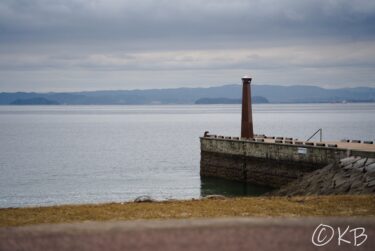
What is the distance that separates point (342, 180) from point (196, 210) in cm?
1559

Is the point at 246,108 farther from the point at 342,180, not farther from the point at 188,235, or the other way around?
the point at 188,235

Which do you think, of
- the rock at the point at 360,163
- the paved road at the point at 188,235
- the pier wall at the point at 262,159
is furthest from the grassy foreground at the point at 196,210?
the pier wall at the point at 262,159

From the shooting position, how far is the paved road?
33.5 feet

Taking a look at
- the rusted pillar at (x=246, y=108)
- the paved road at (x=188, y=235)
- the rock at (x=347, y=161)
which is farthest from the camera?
the rusted pillar at (x=246, y=108)

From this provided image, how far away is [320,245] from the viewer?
10.3 meters

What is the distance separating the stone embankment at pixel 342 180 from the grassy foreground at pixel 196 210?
32.3 feet

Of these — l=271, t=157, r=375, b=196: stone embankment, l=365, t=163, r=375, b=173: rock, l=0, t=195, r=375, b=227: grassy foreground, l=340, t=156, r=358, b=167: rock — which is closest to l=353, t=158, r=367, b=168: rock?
l=271, t=157, r=375, b=196: stone embankment

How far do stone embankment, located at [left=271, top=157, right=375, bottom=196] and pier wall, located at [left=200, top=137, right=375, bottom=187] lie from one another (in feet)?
7.62

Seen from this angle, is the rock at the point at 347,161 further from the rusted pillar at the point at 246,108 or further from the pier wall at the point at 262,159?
the rusted pillar at the point at 246,108

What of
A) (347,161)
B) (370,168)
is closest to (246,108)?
(347,161)

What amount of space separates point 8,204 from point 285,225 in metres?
27.5

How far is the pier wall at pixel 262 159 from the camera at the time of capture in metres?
36.5

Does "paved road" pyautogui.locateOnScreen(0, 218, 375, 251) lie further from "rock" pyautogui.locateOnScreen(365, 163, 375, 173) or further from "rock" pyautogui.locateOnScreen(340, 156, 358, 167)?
"rock" pyautogui.locateOnScreen(340, 156, 358, 167)

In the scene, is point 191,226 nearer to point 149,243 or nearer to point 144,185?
point 149,243
